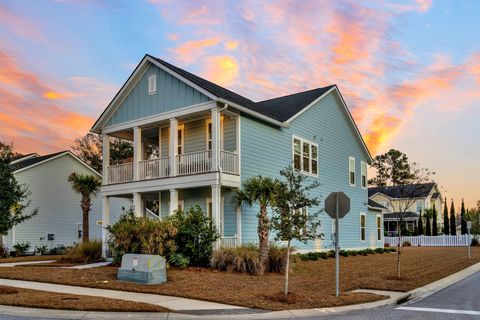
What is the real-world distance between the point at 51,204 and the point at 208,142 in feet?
57.8

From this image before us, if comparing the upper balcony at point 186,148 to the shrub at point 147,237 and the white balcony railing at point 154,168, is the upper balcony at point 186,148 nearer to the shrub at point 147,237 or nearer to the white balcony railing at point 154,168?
the white balcony railing at point 154,168

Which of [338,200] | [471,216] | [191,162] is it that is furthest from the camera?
[471,216]

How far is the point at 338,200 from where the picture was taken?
12203 mm

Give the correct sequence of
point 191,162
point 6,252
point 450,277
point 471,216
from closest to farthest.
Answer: point 450,277
point 191,162
point 6,252
point 471,216

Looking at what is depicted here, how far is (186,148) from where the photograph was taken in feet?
76.5

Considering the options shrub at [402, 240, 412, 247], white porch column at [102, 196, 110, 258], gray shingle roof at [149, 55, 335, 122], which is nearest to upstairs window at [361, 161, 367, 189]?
gray shingle roof at [149, 55, 335, 122]

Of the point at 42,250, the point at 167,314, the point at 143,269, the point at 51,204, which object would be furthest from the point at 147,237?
the point at 51,204

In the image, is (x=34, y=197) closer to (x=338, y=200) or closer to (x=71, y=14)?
(x=71, y=14)

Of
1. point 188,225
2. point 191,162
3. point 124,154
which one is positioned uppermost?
point 124,154

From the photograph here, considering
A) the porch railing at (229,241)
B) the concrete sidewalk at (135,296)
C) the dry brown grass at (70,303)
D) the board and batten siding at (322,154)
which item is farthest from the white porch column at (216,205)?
the dry brown grass at (70,303)

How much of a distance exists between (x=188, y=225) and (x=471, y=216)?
152 feet

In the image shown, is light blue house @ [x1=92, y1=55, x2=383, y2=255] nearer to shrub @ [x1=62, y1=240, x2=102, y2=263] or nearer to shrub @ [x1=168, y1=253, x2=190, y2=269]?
shrub @ [x1=62, y1=240, x2=102, y2=263]

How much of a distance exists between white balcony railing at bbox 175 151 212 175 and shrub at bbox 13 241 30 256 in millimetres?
16079


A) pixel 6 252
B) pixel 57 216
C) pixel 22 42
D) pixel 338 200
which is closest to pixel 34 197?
pixel 57 216
